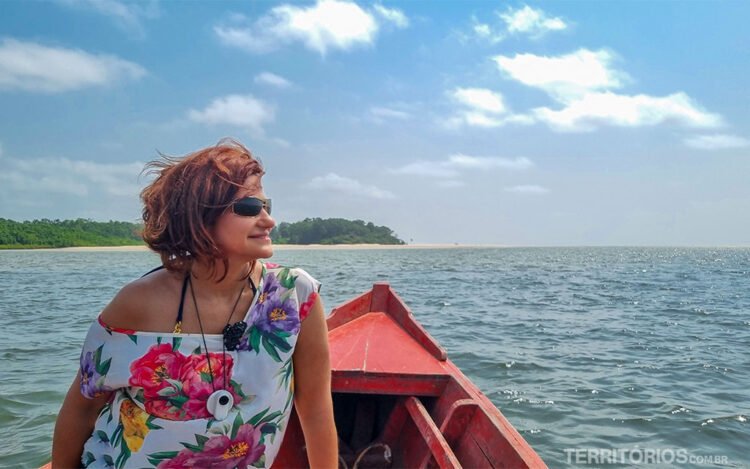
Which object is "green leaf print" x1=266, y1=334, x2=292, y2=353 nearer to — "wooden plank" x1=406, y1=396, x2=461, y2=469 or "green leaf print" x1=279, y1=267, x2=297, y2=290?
"green leaf print" x1=279, y1=267, x2=297, y2=290

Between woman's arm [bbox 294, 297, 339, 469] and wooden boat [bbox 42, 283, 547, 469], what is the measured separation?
1.06 metres

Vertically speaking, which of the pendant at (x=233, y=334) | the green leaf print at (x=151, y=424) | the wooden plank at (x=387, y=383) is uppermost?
the pendant at (x=233, y=334)

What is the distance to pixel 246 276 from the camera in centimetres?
187

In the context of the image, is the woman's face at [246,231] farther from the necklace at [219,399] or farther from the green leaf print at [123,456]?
the green leaf print at [123,456]

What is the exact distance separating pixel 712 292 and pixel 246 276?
86.0 ft

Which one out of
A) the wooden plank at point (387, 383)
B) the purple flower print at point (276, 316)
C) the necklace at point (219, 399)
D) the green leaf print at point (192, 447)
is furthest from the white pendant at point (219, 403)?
the wooden plank at point (387, 383)

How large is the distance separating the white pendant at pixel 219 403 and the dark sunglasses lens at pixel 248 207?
0.54m

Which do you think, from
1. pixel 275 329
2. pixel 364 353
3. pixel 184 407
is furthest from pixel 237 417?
pixel 364 353

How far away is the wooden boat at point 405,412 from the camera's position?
3.17 metres

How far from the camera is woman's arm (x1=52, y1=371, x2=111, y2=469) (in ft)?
5.97

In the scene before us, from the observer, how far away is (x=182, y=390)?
169cm

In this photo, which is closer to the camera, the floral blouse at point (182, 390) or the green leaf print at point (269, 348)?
the floral blouse at point (182, 390)

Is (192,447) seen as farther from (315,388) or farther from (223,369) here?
(315,388)

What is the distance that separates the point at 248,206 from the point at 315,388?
696mm
